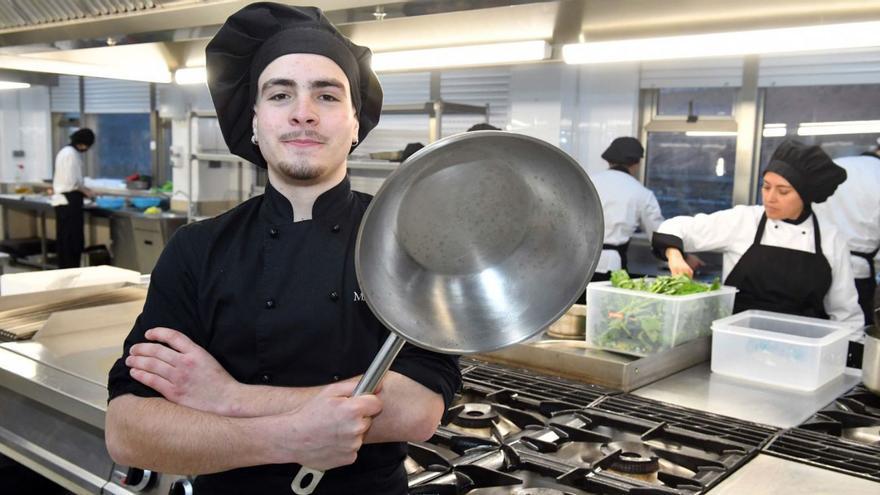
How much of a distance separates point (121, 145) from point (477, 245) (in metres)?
9.67

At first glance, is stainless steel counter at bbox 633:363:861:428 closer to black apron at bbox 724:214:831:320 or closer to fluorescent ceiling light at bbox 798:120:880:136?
black apron at bbox 724:214:831:320

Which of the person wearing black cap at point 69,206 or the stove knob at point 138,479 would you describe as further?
the person wearing black cap at point 69,206

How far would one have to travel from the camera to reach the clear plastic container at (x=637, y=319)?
2186 mm

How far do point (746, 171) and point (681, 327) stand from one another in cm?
291

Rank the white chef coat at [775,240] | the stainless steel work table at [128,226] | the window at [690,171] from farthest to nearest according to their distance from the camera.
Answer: the stainless steel work table at [128,226], the window at [690,171], the white chef coat at [775,240]

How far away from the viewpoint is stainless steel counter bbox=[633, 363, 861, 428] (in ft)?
6.11

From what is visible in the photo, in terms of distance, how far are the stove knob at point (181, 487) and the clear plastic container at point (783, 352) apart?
1526mm

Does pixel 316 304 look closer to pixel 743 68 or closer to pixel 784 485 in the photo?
pixel 784 485

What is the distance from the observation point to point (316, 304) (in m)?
1.24

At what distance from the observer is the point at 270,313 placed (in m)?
1.22

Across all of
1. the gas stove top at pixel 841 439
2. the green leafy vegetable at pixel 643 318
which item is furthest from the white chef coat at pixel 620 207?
the gas stove top at pixel 841 439

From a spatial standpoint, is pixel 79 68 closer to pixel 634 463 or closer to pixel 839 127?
pixel 634 463

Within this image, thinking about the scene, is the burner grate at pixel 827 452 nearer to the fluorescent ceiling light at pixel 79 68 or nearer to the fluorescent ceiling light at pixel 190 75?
the fluorescent ceiling light at pixel 190 75

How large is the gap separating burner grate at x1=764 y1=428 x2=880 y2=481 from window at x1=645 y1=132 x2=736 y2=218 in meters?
3.56
